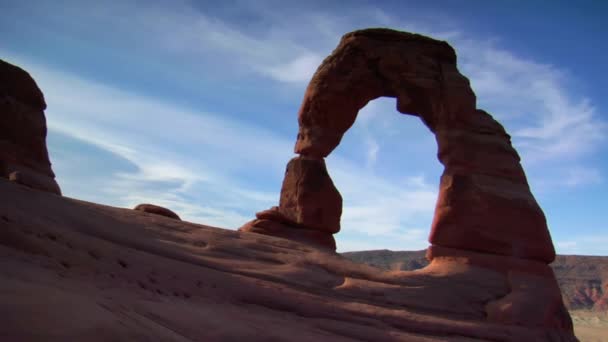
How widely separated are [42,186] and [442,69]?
465 inches

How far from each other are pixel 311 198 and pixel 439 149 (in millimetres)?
4170

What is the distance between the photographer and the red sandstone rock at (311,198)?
14633 millimetres

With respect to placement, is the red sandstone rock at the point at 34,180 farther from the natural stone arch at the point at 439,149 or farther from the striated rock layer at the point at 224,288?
the natural stone arch at the point at 439,149

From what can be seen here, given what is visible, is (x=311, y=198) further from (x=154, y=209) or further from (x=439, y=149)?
(x=154, y=209)

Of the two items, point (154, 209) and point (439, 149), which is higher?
point (439, 149)

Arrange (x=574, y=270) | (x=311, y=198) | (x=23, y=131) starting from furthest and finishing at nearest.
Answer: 1. (x=574, y=270)
2. (x=311, y=198)
3. (x=23, y=131)

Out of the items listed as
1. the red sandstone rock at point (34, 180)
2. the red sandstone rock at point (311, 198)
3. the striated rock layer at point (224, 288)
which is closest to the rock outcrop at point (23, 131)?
the red sandstone rock at point (34, 180)

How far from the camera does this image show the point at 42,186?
11.6 metres

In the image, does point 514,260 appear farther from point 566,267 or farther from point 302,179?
point 566,267

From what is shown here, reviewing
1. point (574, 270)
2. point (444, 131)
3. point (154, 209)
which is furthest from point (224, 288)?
point (574, 270)

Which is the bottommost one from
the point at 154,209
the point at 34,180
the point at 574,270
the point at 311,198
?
the point at 154,209

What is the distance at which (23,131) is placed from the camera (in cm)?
1230

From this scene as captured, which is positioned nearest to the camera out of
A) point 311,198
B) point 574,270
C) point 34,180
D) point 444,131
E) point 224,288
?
point 224,288

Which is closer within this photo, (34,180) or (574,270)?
A: (34,180)
